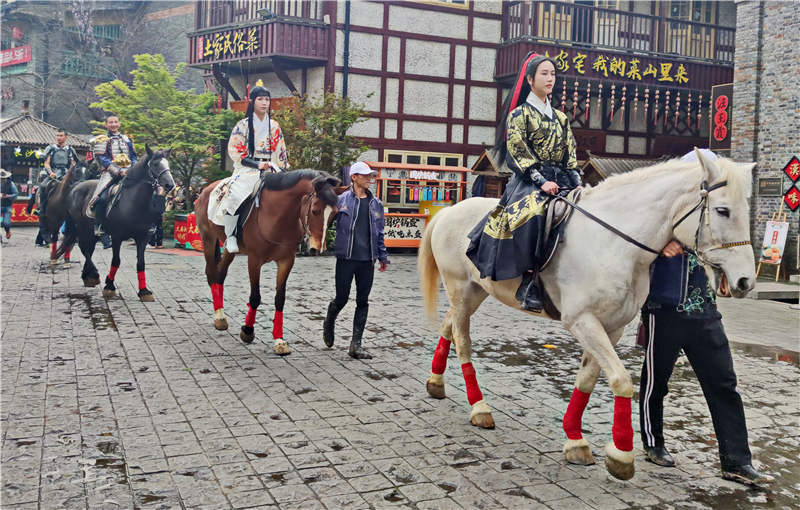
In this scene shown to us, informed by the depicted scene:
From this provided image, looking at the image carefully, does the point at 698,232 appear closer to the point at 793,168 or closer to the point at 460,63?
the point at 793,168

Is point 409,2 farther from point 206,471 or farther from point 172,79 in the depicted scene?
point 206,471

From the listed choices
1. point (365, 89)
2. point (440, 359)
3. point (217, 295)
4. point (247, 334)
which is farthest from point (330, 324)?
point (365, 89)

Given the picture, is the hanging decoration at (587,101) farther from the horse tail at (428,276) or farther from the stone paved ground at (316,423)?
the horse tail at (428,276)

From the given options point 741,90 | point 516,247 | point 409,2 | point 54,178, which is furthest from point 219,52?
point 516,247

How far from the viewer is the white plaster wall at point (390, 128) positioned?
73.6 feet

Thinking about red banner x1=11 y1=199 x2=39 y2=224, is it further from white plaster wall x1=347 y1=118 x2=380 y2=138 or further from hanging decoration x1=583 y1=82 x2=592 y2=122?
hanging decoration x1=583 y1=82 x2=592 y2=122

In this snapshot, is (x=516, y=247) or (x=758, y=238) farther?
(x=758, y=238)

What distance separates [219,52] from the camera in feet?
76.0

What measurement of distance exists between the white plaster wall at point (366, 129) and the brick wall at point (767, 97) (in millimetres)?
9965

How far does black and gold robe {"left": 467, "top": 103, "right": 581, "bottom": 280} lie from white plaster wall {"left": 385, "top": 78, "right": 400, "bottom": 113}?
1740cm

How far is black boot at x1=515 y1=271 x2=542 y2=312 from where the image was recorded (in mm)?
5023

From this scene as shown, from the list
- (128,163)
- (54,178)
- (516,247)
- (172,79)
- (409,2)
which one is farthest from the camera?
(172,79)

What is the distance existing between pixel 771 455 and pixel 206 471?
3792mm

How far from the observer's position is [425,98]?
22719 millimetres
